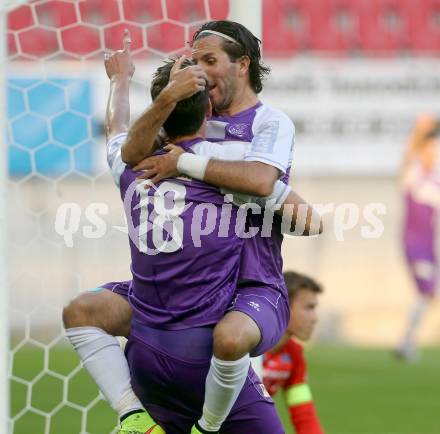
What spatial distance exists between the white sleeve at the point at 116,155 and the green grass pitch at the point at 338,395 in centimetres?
171

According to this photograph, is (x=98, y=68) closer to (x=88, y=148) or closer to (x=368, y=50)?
(x=88, y=148)

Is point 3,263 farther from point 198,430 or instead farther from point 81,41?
point 81,41

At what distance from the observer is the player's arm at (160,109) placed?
10.4 feet

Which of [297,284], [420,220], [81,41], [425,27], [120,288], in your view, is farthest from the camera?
[425,27]

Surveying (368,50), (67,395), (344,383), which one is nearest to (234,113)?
(67,395)

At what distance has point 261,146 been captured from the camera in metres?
3.33

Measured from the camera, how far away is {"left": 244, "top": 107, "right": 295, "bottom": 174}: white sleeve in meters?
3.31

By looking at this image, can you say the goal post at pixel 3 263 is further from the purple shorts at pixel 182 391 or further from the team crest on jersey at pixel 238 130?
the team crest on jersey at pixel 238 130

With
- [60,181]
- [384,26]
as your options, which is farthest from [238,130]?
[384,26]

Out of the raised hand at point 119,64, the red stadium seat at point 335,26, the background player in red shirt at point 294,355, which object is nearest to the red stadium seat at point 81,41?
the red stadium seat at point 335,26

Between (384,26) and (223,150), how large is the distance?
466 inches

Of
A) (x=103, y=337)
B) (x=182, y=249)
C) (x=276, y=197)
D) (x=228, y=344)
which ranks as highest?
(x=276, y=197)

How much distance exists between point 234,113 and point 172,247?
1.71ft

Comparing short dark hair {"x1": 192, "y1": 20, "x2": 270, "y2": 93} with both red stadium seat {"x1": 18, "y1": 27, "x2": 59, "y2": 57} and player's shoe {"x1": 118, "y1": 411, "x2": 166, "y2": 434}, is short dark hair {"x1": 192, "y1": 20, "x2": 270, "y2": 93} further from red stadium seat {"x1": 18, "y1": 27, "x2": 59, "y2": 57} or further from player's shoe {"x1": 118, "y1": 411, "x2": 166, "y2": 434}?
red stadium seat {"x1": 18, "y1": 27, "x2": 59, "y2": 57}
